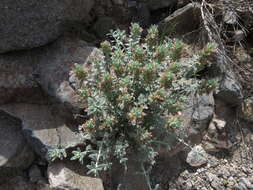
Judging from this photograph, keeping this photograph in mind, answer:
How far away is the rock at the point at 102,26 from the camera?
336cm

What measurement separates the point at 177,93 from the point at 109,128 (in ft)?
2.27

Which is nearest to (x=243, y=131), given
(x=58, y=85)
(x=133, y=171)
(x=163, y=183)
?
(x=163, y=183)

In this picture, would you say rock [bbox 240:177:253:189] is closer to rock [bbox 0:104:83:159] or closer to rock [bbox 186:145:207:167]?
rock [bbox 186:145:207:167]

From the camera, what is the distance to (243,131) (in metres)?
3.35

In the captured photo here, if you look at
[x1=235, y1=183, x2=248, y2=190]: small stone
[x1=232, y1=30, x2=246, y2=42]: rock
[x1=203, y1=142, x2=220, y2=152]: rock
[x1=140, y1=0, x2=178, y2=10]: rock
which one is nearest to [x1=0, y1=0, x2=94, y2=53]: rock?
[x1=140, y1=0, x2=178, y2=10]: rock

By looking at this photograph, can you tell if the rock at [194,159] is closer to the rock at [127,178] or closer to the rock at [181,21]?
the rock at [127,178]

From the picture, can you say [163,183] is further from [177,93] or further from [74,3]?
[74,3]

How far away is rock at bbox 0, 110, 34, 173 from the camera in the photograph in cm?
290

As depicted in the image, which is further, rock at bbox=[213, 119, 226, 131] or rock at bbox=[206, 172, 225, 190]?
rock at bbox=[213, 119, 226, 131]

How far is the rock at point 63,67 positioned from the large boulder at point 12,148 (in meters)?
0.50

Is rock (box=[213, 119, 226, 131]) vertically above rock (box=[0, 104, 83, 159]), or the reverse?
rock (box=[0, 104, 83, 159])

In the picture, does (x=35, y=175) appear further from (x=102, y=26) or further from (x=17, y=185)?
(x=102, y=26)

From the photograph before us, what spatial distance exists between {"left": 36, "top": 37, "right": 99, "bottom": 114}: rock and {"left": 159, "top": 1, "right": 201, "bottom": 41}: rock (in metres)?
0.86

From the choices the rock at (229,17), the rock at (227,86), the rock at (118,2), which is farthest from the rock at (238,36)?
the rock at (118,2)
